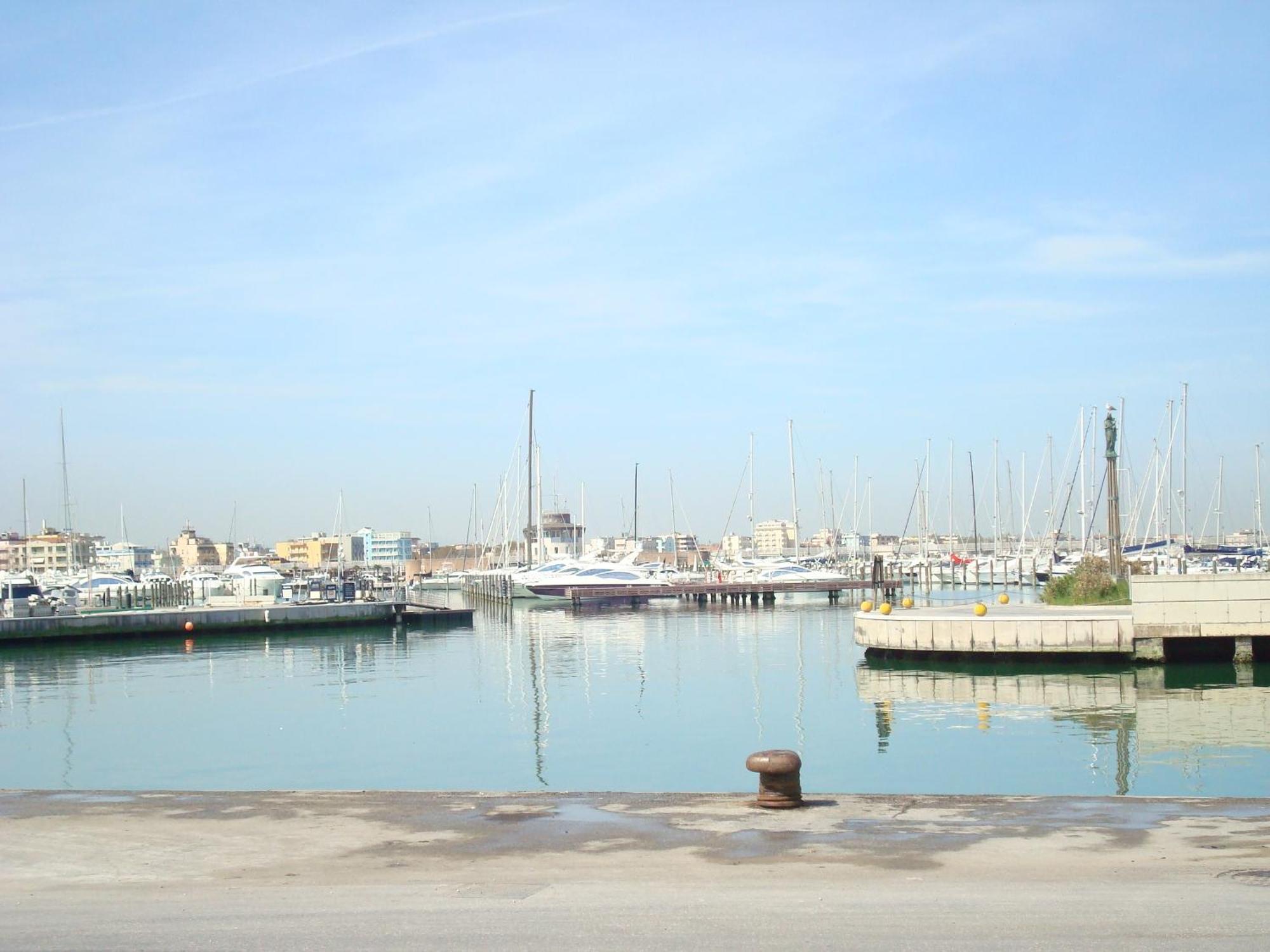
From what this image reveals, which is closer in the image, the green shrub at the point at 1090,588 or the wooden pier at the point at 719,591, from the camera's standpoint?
the green shrub at the point at 1090,588

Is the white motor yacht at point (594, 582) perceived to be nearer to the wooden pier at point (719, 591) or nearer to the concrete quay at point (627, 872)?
the wooden pier at point (719, 591)

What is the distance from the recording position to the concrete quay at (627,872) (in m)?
9.80

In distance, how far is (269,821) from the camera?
14.6 metres

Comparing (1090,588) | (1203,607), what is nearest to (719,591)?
(1090,588)

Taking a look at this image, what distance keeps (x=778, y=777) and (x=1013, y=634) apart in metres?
27.5

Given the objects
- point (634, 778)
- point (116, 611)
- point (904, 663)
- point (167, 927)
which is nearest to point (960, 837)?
point (167, 927)

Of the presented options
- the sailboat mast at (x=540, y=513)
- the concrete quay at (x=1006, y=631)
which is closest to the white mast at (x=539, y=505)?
the sailboat mast at (x=540, y=513)

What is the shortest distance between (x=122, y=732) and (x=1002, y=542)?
101 meters

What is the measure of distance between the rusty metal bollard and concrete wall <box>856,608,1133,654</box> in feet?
89.1

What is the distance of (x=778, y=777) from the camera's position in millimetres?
14758

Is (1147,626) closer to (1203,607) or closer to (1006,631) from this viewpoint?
(1203,607)

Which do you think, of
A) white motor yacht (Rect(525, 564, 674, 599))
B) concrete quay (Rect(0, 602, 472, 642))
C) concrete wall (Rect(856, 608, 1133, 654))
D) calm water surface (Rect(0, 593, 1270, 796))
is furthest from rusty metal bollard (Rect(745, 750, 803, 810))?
white motor yacht (Rect(525, 564, 674, 599))

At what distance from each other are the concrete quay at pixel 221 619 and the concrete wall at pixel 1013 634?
4101cm

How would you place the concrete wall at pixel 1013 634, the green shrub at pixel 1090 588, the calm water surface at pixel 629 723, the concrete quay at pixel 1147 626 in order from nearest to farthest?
the calm water surface at pixel 629 723 < the concrete quay at pixel 1147 626 < the concrete wall at pixel 1013 634 < the green shrub at pixel 1090 588
